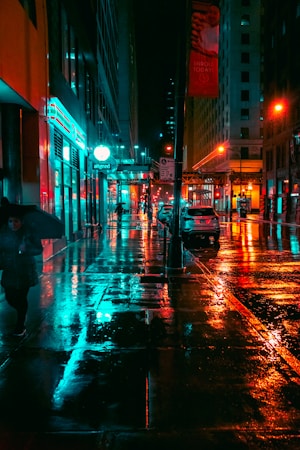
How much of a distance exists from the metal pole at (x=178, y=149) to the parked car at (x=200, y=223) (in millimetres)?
9455

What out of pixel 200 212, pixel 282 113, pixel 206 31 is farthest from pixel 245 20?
pixel 206 31

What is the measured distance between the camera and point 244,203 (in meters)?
58.2

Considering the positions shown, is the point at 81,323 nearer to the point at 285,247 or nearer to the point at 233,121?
the point at 285,247

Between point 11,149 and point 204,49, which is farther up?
point 204,49

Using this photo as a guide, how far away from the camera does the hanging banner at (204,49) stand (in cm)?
1005

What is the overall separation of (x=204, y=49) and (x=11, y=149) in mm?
5608

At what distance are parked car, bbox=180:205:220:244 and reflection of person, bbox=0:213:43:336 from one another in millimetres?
16043

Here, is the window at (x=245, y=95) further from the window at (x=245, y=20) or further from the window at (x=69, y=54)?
the window at (x=69, y=54)

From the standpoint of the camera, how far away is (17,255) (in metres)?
5.96

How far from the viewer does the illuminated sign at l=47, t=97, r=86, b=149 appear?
14.0m

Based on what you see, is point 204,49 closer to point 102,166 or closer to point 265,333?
point 265,333

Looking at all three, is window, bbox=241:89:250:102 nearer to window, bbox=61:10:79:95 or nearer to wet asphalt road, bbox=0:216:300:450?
window, bbox=61:10:79:95

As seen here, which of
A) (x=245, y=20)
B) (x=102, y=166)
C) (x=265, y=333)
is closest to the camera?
(x=265, y=333)

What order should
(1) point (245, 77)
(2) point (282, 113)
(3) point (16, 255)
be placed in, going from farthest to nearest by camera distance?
(1) point (245, 77)
(2) point (282, 113)
(3) point (16, 255)
